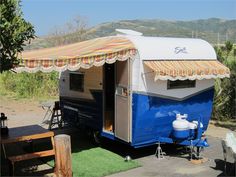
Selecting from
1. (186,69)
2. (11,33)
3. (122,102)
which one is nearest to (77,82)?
(122,102)

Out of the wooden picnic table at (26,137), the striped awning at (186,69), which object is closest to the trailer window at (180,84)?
the striped awning at (186,69)

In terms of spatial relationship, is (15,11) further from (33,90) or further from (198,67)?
(33,90)

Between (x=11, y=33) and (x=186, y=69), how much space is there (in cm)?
441

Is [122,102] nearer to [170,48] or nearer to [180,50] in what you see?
[170,48]

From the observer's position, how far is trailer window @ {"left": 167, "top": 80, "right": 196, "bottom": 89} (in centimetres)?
884

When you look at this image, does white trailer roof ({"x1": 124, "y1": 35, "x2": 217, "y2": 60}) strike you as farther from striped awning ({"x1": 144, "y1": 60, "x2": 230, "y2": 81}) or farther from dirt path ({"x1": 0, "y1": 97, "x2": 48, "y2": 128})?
dirt path ({"x1": 0, "y1": 97, "x2": 48, "y2": 128})

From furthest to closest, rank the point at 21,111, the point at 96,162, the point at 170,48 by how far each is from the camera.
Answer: the point at 21,111 → the point at 170,48 → the point at 96,162

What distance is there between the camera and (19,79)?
61.8 feet

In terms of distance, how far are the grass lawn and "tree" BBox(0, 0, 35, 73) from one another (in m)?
3.05

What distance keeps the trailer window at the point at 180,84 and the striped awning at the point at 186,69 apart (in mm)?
399

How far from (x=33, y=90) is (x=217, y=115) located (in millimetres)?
9147

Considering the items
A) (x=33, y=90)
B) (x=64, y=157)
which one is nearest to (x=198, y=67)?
(x=64, y=157)

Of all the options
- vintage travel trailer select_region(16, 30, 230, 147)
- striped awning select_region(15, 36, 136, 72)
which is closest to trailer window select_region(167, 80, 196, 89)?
vintage travel trailer select_region(16, 30, 230, 147)

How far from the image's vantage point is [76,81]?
33.6ft
